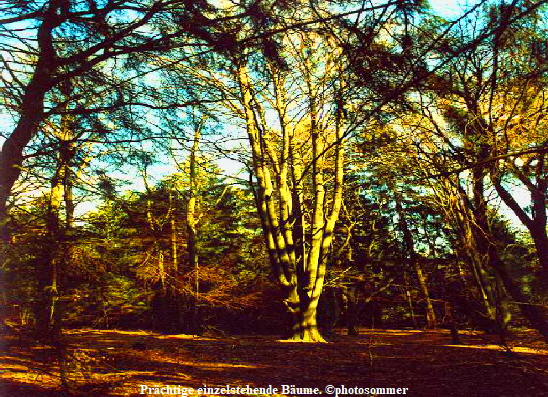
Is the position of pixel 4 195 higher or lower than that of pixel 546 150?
higher

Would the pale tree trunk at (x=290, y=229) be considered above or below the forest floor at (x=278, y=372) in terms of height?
above

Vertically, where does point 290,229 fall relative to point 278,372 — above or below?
above

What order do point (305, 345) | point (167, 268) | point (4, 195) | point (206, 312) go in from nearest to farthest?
point (4, 195) → point (305, 345) → point (167, 268) → point (206, 312)

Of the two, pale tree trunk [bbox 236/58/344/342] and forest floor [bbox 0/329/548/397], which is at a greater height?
pale tree trunk [bbox 236/58/344/342]

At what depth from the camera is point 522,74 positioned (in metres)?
3.77

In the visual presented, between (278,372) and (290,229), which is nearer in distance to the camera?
(278,372)

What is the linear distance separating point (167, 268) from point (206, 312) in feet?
19.2

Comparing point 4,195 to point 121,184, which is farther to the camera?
point 121,184

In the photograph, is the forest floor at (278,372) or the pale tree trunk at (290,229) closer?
the forest floor at (278,372)

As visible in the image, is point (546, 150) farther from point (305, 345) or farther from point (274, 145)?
point (274, 145)

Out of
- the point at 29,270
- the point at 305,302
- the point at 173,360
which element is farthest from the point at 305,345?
the point at 29,270

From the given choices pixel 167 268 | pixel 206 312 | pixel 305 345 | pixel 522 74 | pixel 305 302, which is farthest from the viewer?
pixel 206 312

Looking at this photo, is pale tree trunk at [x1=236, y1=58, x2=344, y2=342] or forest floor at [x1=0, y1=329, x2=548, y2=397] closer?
forest floor at [x1=0, y1=329, x2=548, y2=397]

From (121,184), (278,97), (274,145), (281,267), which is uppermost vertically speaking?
(278,97)
